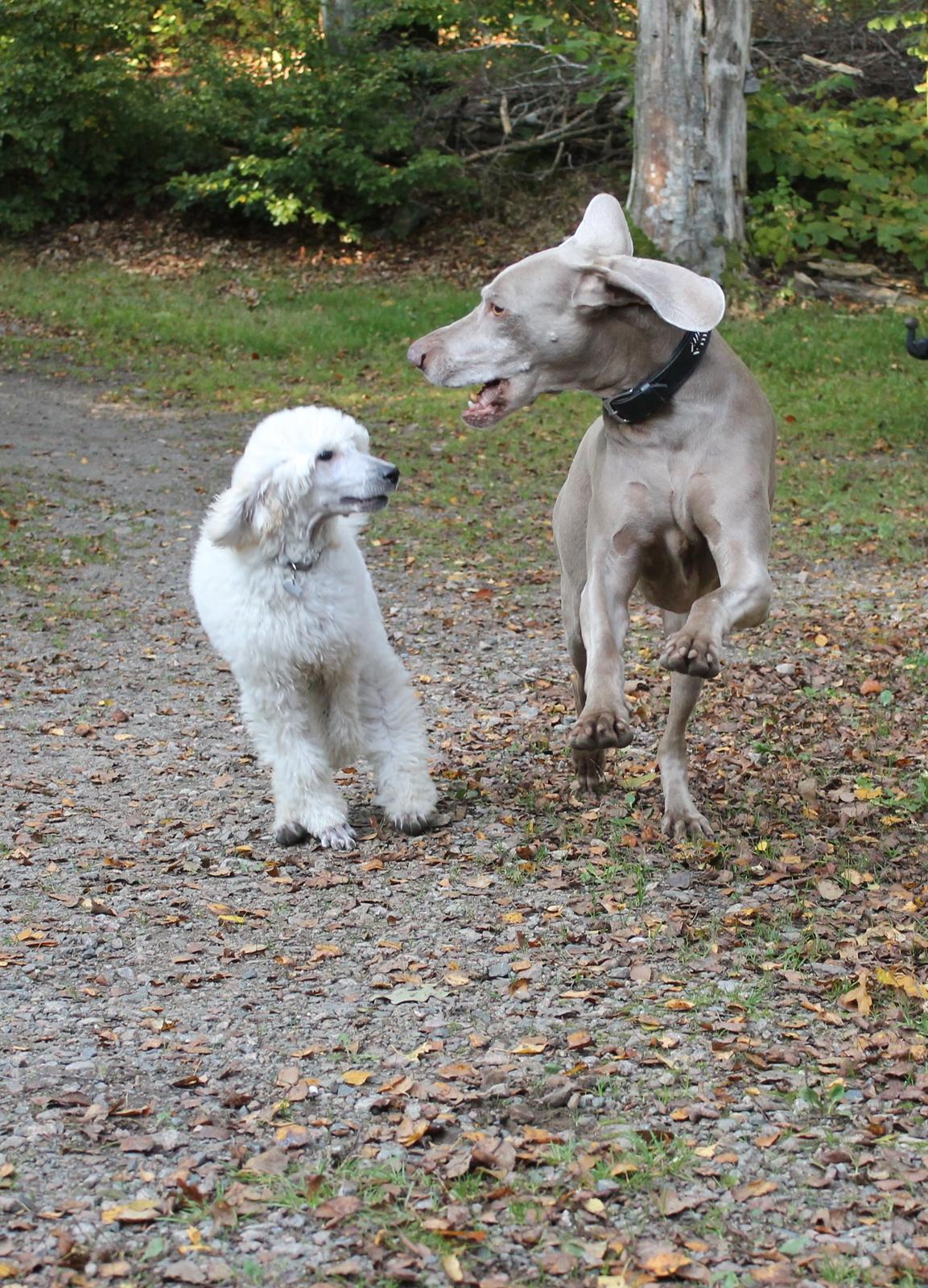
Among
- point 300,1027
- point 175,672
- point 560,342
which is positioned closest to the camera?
point 300,1027

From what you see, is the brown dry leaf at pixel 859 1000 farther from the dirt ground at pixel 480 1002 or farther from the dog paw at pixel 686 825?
the dog paw at pixel 686 825

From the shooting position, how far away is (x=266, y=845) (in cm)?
575

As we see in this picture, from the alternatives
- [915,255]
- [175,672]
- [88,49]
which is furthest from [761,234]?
[175,672]

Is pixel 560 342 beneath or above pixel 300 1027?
above

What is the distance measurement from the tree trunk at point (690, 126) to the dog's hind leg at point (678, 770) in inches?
437

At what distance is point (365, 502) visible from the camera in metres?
5.36

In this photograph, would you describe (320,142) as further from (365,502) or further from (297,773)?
(297,773)

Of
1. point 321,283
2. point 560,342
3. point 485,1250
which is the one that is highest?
point 560,342

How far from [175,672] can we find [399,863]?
3.42 m

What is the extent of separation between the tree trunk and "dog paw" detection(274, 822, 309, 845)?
11595mm

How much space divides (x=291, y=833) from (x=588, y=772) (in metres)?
1.25

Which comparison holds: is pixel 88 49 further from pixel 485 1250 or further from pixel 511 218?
pixel 485 1250

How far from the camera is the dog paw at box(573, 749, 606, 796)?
19.9 ft

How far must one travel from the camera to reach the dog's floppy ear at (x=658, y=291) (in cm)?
464
